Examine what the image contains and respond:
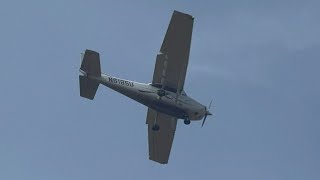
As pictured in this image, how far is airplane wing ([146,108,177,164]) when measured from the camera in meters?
70.5

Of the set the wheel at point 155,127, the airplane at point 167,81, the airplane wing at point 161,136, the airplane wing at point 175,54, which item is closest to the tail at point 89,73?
the airplane at point 167,81

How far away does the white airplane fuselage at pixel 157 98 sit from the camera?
65.9 m

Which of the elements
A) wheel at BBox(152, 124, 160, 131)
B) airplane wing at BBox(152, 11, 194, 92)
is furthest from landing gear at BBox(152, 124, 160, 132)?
airplane wing at BBox(152, 11, 194, 92)

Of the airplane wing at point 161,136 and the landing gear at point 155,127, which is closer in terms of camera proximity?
the landing gear at point 155,127

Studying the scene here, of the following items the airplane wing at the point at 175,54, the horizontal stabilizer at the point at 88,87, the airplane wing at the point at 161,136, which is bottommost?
the airplane wing at the point at 161,136

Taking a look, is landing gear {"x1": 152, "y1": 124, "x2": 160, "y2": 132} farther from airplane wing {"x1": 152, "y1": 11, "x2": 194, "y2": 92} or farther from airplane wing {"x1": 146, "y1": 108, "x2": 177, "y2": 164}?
airplane wing {"x1": 152, "y1": 11, "x2": 194, "y2": 92}

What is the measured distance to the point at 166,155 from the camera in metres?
72.6

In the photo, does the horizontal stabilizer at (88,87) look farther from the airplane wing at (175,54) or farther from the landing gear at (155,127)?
the landing gear at (155,127)

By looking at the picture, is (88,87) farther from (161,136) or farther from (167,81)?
(161,136)

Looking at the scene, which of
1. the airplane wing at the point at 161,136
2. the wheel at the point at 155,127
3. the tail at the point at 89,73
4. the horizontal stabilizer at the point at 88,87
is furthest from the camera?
the airplane wing at the point at 161,136

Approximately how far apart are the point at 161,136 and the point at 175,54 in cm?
852

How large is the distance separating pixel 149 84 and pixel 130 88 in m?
1.61

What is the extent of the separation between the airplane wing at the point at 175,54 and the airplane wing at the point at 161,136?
153 inches

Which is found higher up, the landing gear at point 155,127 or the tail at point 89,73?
the tail at point 89,73
